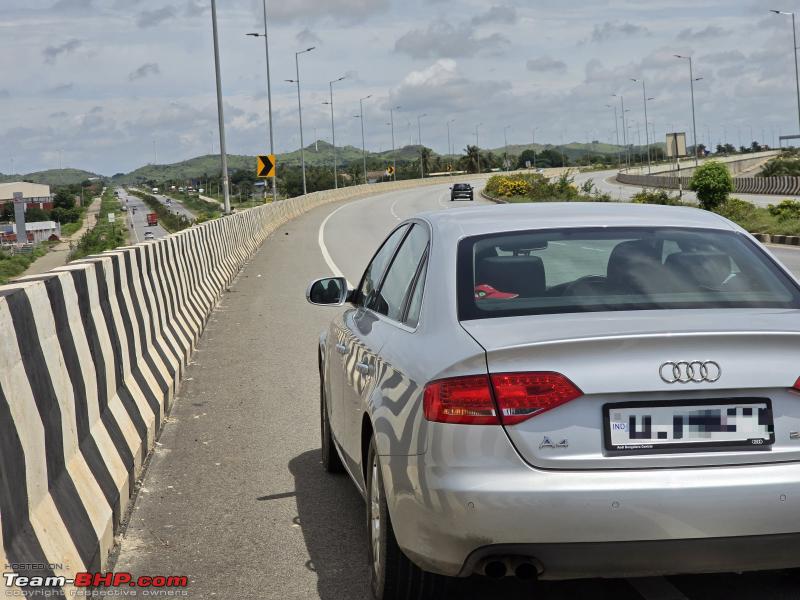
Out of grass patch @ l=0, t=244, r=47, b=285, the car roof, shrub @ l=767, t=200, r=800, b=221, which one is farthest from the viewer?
grass patch @ l=0, t=244, r=47, b=285

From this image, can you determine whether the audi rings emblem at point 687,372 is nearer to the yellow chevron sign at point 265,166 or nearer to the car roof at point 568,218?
the car roof at point 568,218

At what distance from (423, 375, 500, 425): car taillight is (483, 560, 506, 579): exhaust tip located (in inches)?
18.3

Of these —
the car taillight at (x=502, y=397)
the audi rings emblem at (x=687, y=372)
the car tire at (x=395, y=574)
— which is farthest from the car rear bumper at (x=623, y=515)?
the car tire at (x=395, y=574)

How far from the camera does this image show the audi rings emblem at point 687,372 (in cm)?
370

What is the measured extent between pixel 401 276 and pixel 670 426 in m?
1.85

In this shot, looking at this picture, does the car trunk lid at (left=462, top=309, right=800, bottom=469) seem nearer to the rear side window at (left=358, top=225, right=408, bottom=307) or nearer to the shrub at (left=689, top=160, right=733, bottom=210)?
the rear side window at (left=358, top=225, right=408, bottom=307)

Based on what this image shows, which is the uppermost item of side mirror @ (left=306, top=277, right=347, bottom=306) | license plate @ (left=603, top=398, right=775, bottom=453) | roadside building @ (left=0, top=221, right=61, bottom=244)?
roadside building @ (left=0, top=221, right=61, bottom=244)

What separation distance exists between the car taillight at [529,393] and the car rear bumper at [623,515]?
0.47 ft

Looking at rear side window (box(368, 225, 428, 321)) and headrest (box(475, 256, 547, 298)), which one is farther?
rear side window (box(368, 225, 428, 321))

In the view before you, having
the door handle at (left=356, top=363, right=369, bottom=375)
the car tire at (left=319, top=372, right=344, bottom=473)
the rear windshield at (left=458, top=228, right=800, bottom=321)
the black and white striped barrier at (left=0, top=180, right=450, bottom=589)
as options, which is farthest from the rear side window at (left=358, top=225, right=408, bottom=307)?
the black and white striped barrier at (left=0, top=180, right=450, bottom=589)

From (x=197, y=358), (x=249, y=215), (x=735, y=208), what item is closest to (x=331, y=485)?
(x=197, y=358)

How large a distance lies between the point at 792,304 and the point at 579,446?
3.95ft

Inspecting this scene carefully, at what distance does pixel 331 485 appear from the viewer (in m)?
6.63

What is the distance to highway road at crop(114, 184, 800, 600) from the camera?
4750 millimetres
